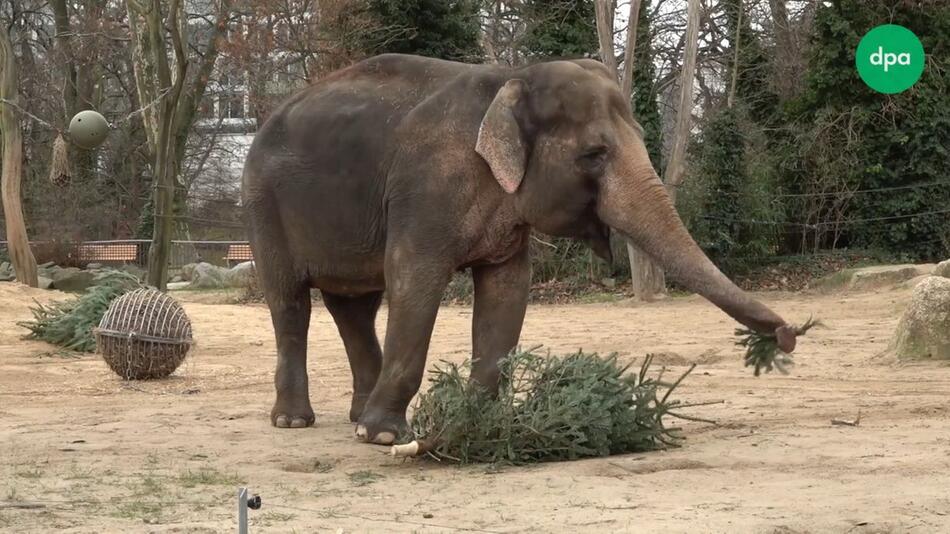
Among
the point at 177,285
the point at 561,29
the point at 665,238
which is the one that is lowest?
the point at 177,285

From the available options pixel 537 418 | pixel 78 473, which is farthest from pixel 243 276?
pixel 537 418

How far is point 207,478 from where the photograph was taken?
669 cm

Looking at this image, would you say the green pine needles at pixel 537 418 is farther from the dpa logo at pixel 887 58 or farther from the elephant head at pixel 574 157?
the dpa logo at pixel 887 58

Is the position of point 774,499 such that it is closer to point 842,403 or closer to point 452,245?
point 452,245

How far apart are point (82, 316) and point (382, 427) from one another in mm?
8533

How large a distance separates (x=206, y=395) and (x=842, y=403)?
508 cm

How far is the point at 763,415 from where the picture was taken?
8.59 meters

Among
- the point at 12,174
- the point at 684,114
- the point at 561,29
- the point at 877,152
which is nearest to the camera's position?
the point at 684,114

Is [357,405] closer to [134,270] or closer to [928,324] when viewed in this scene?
[928,324]

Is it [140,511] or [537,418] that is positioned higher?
[537,418]

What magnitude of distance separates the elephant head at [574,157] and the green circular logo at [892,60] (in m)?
18.9

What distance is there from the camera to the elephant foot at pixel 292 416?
348 inches

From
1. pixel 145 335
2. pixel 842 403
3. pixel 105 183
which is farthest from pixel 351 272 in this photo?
pixel 105 183

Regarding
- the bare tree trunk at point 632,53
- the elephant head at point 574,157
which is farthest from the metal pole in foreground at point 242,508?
the bare tree trunk at point 632,53
